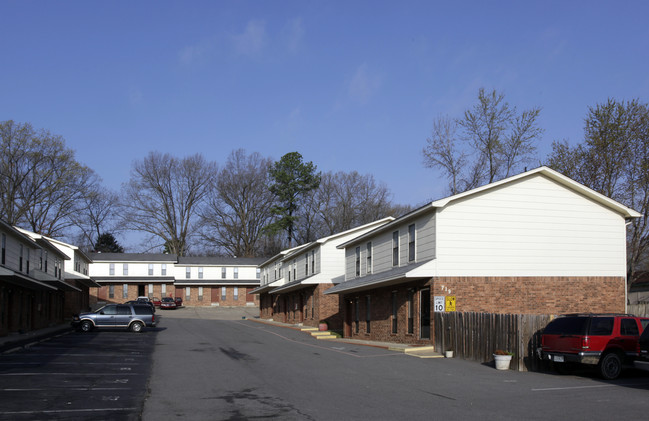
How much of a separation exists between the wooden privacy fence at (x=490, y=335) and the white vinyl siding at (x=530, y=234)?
261cm

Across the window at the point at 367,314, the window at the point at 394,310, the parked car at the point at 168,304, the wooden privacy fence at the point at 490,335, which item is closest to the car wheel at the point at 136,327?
the window at the point at 367,314

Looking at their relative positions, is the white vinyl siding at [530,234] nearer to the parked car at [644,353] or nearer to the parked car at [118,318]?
the parked car at [644,353]

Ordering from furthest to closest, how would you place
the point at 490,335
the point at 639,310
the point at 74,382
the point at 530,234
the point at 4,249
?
the point at 4,249 → the point at 639,310 → the point at 530,234 → the point at 490,335 → the point at 74,382

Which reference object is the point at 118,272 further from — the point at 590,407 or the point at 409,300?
the point at 590,407

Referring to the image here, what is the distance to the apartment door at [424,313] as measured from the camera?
25608mm

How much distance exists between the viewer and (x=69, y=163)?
223 feet

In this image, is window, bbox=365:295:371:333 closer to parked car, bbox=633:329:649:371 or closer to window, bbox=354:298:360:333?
window, bbox=354:298:360:333

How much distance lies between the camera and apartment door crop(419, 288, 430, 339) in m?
25.6

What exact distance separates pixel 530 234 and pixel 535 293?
2502 millimetres

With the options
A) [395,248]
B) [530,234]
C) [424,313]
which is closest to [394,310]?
[395,248]

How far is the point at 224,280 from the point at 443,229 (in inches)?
2304

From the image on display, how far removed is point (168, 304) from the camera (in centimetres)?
7219

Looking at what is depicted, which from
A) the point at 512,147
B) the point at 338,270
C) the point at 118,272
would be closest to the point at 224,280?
the point at 118,272

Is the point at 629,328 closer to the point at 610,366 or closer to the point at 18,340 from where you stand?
the point at 610,366
